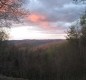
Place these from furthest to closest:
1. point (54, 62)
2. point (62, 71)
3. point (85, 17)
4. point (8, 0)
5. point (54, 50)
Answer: point (54, 50)
point (54, 62)
point (62, 71)
point (85, 17)
point (8, 0)

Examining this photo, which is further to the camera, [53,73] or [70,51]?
[70,51]

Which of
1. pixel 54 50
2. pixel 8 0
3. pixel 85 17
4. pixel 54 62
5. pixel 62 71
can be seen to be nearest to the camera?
pixel 8 0

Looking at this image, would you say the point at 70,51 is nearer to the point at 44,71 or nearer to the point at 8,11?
the point at 44,71

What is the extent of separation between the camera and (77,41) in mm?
44250

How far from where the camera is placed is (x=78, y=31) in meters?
43.6

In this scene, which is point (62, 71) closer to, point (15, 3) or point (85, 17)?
point (85, 17)

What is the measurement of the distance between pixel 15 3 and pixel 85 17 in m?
9.04

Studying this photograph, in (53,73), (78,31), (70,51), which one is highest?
(78,31)

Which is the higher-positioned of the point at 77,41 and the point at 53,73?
the point at 77,41

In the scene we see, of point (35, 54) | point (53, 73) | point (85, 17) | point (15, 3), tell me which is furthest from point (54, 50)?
point (15, 3)

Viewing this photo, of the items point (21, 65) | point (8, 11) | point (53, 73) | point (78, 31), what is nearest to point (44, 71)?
point (53, 73)

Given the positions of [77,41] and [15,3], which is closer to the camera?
[15,3]

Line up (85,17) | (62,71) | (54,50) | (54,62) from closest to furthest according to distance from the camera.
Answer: (85,17) → (62,71) → (54,62) → (54,50)

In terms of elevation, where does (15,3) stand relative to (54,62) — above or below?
above
